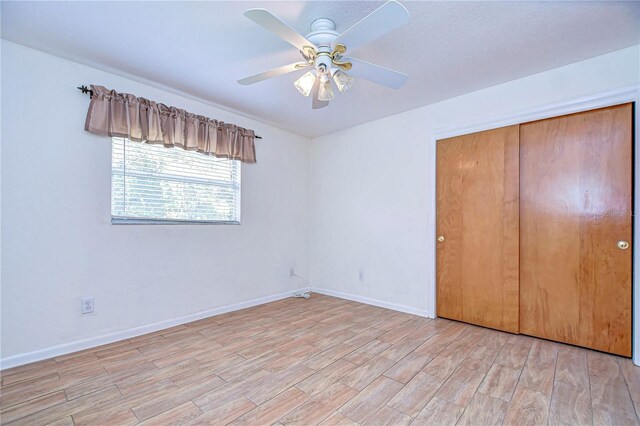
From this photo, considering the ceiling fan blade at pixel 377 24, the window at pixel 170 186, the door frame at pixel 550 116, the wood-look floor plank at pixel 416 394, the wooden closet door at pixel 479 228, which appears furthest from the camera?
the wooden closet door at pixel 479 228

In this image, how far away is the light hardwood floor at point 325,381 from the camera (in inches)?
61.3

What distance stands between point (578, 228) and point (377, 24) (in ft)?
7.87

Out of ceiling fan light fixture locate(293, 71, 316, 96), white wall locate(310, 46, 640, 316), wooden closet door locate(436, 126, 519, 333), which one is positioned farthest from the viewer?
wooden closet door locate(436, 126, 519, 333)

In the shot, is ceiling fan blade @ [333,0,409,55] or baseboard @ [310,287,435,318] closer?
ceiling fan blade @ [333,0,409,55]

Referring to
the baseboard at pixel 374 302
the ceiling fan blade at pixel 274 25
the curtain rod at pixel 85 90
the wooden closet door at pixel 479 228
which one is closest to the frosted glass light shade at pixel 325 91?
the ceiling fan blade at pixel 274 25

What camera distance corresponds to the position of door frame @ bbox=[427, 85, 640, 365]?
2.11 m

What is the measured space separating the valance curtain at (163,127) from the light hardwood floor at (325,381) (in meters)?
1.87

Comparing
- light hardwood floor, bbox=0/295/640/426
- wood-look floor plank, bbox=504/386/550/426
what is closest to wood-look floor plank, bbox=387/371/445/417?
light hardwood floor, bbox=0/295/640/426

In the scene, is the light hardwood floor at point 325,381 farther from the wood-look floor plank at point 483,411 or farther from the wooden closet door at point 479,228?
the wooden closet door at point 479,228

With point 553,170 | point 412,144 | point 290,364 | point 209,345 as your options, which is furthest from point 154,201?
point 553,170

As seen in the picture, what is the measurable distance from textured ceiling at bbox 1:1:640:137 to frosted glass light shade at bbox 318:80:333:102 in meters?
0.38

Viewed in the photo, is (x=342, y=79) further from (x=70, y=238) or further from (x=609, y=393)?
(x=609, y=393)

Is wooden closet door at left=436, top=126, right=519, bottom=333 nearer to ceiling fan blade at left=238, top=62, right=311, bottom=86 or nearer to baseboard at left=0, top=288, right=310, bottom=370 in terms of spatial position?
ceiling fan blade at left=238, top=62, right=311, bottom=86

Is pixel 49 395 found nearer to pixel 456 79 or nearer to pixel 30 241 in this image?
pixel 30 241
